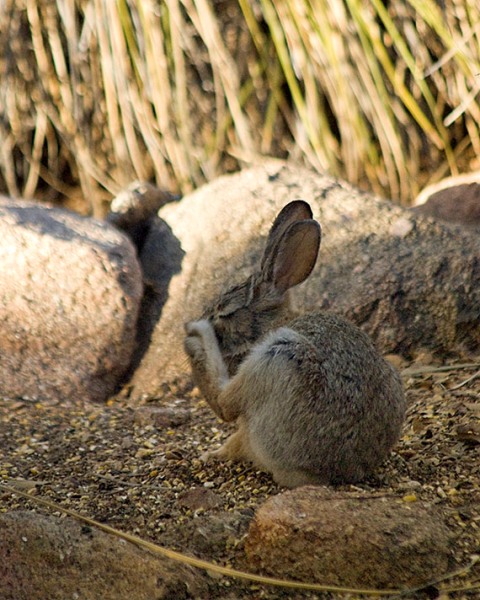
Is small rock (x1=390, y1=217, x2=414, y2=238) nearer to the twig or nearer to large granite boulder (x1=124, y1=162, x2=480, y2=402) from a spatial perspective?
large granite boulder (x1=124, y1=162, x2=480, y2=402)

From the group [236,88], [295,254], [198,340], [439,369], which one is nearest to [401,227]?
[439,369]

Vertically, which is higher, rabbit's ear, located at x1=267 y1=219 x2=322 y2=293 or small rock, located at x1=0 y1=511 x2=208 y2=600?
rabbit's ear, located at x1=267 y1=219 x2=322 y2=293

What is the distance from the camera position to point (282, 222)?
427 cm

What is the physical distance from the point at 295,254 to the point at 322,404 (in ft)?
2.78

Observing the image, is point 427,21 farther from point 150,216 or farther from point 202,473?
point 202,473

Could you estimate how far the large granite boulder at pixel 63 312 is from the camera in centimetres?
535

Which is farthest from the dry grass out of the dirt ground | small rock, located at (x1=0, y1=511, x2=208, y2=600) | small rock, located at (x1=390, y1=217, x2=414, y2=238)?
small rock, located at (x1=0, y1=511, x2=208, y2=600)

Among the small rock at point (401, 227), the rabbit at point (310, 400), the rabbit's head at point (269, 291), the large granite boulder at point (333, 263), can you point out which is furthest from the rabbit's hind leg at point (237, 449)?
the small rock at point (401, 227)

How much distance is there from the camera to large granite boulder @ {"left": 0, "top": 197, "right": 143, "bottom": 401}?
17.5 feet

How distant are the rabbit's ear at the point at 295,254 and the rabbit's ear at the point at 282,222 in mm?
24

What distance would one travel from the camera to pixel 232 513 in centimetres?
360

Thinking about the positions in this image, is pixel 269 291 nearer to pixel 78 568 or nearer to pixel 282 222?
pixel 282 222

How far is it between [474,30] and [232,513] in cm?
551

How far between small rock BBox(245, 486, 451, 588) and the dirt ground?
8cm
